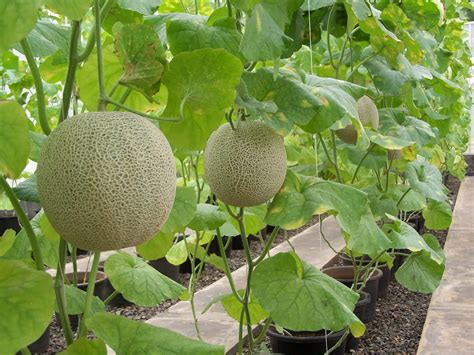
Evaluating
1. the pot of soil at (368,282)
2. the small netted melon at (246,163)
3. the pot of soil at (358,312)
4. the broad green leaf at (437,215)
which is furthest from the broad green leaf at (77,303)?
the broad green leaf at (437,215)

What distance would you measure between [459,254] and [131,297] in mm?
3152

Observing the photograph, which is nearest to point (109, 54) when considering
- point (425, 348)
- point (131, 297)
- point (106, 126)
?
point (106, 126)

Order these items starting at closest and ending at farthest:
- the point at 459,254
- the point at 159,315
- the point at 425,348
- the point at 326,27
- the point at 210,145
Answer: the point at 210,145 < the point at 326,27 < the point at 425,348 < the point at 159,315 < the point at 459,254

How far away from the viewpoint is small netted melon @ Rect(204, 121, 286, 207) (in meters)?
1.25

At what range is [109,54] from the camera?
45.4 inches

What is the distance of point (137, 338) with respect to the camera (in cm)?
87

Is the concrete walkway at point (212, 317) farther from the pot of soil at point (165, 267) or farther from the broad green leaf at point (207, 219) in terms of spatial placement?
the broad green leaf at point (207, 219)

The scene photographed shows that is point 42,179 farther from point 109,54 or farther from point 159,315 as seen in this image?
point 159,315

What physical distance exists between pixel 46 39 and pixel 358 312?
7.20ft

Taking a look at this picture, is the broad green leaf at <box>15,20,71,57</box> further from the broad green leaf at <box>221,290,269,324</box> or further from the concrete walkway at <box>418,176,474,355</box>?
the concrete walkway at <box>418,176,474,355</box>

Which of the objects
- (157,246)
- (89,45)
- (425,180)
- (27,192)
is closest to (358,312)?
(425,180)

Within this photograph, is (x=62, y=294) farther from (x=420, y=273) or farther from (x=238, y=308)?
(x=420, y=273)

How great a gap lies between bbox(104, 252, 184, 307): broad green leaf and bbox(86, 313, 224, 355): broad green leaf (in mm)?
667

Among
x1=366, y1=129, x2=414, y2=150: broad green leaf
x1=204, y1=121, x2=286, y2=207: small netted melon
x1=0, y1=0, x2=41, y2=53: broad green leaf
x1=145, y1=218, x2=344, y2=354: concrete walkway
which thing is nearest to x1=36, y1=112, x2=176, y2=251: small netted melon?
x1=0, y1=0, x2=41, y2=53: broad green leaf
